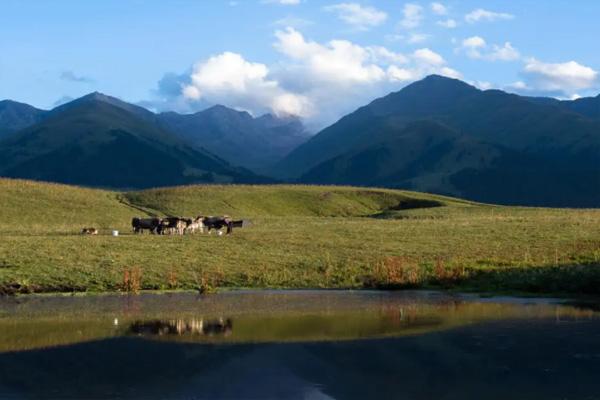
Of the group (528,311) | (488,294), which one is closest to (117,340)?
(528,311)

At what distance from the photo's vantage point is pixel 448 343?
26766mm

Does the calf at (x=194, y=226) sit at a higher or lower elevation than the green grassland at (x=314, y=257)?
higher

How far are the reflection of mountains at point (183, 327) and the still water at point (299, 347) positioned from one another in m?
0.07

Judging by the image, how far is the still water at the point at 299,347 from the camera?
68.8ft

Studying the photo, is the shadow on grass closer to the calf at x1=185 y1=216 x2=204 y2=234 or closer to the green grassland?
the green grassland

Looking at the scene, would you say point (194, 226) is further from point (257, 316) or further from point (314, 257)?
point (257, 316)

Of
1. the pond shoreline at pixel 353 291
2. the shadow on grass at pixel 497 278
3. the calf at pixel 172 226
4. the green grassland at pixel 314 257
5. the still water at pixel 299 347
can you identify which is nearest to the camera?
the still water at pixel 299 347

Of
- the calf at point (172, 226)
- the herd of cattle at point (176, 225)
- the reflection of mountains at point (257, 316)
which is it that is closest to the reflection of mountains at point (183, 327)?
the reflection of mountains at point (257, 316)

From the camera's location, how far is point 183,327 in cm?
3058

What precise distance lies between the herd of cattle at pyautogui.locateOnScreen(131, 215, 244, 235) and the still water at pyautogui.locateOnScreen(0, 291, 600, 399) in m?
28.3

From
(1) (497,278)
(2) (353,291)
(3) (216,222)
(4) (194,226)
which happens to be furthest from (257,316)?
(4) (194,226)

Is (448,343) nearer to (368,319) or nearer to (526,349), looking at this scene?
(526,349)

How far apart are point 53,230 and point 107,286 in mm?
30724

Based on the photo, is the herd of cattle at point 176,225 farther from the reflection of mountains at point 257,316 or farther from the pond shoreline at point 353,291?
the reflection of mountains at point 257,316
